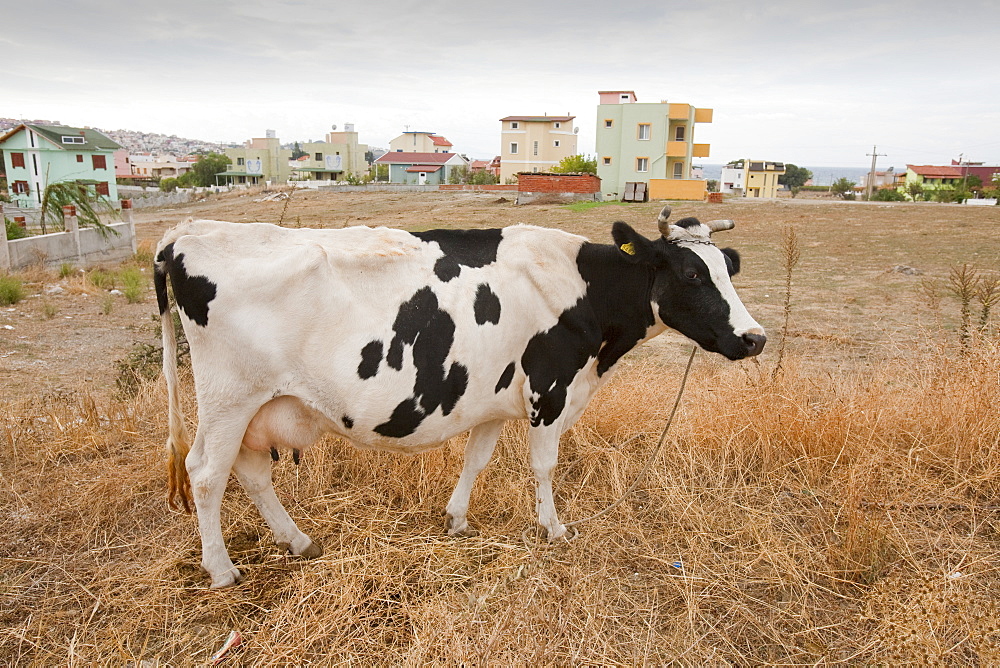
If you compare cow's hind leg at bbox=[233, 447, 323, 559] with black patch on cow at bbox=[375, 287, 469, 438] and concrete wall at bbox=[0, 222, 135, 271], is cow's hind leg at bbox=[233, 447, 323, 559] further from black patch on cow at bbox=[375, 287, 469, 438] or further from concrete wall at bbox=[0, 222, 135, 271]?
concrete wall at bbox=[0, 222, 135, 271]

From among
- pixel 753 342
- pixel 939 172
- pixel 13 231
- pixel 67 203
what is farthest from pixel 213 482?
pixel 939 172

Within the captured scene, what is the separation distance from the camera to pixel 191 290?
3.33 meters

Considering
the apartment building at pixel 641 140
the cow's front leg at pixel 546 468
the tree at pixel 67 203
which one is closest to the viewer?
the cow's front leg at pixel 546 468

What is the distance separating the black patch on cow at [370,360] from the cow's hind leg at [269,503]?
904mm

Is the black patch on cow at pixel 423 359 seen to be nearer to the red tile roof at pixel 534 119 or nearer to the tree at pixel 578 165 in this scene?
the tree at pixel 578 165

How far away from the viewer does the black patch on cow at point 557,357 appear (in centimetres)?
Answer: 389

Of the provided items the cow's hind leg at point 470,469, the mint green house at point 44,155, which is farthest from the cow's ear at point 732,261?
the mint green house at point 44,155

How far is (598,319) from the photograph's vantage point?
4098mm

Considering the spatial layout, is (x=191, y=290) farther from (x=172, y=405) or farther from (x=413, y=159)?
(x=413, y=159)

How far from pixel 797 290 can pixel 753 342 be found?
11434 millimetres

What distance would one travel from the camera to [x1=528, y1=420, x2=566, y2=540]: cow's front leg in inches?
159

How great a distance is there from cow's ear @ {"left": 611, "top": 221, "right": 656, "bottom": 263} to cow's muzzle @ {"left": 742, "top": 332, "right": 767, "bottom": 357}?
28.1 inches

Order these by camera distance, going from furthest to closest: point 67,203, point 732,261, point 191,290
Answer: point 67,203
point 732,261
point 191,290

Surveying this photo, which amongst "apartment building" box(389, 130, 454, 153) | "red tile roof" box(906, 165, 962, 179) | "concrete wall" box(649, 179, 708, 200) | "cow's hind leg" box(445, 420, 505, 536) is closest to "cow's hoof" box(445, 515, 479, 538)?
"cow's hind leg" box(445, 420, 505, 536)
